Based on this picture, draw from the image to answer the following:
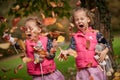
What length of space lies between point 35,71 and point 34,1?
9.93 ft

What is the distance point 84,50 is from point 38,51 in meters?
0.63

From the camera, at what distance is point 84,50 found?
19.5 feet

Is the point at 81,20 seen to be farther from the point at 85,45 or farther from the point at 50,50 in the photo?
the point at 50,50

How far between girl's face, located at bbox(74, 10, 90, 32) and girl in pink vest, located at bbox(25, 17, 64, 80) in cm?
47

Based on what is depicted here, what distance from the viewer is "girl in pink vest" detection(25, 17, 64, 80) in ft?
19.4

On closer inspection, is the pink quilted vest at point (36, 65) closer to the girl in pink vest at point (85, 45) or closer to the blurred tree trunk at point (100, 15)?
the girl in pink vest at point (85, 45)

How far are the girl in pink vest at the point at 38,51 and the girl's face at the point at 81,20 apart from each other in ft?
1.53

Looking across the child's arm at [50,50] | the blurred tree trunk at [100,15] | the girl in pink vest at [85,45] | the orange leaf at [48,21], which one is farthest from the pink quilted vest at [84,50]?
the blurred tree trunk at [100,15]

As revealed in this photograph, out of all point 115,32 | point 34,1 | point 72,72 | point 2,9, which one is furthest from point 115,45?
point 2,9

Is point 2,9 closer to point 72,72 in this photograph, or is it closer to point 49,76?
point 72,72

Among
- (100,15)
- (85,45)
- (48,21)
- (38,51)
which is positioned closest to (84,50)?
(85,45)

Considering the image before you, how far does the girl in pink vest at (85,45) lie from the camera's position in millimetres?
5949

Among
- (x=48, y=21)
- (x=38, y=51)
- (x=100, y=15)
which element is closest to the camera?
(x=38, y=51)

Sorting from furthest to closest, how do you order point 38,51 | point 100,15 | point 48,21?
1. point 100,15
2. point 48,21
3. point 38,51
